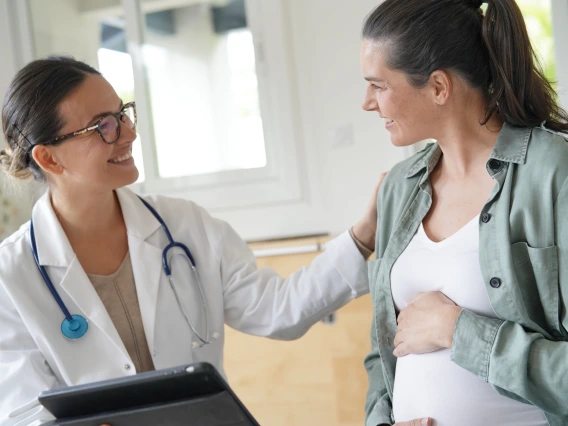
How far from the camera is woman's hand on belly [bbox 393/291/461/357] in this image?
1.21m

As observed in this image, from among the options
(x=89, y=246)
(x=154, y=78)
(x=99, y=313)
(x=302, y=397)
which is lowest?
(x=302, y=397)

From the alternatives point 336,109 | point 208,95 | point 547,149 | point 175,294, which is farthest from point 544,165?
point 208,95

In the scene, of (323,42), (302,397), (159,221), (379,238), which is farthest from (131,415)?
(323,42)

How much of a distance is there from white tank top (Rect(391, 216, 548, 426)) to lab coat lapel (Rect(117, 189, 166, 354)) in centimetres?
63

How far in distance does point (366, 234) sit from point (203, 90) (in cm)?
177

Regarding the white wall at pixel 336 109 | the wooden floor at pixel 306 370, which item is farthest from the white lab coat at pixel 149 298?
the white wall at pixel 336 109

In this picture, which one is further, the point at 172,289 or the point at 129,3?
the point at 129,3

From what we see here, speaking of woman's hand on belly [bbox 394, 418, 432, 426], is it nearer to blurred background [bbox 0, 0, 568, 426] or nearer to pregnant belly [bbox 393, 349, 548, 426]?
pregnant belly [bbox 393, 349, 548, 426]

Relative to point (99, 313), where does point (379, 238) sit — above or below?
above

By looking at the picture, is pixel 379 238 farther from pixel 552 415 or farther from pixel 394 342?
pixel 552 415

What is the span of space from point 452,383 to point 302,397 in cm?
138

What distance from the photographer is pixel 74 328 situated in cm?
161

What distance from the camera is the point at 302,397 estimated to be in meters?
2.55

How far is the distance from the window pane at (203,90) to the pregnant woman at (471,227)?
1803 mm
